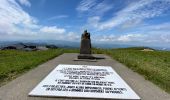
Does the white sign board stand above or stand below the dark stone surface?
below

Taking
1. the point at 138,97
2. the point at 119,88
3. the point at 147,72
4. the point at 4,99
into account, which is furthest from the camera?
the point at 147,72

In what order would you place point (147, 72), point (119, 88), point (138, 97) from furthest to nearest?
point (147, 72)
point (119, 88)
point (138, 97)

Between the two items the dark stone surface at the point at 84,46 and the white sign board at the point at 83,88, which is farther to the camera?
the dark stone surface at the point at 84,46

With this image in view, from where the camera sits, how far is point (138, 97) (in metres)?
6.24

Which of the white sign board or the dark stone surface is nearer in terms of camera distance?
the white sign board

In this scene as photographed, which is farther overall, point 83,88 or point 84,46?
point 84,46

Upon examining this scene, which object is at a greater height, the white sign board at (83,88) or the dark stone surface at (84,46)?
the dark stone surface at (84,46)

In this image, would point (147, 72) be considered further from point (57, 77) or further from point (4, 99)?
point (4, 99)

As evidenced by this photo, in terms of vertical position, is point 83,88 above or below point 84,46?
below

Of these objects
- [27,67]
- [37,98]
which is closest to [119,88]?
[37,98]

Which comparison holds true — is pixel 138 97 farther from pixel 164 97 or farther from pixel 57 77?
pixel 57 77

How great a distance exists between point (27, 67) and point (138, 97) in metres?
7.13

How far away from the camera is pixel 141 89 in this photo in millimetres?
7227

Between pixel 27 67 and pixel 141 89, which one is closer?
pixel 141 89
